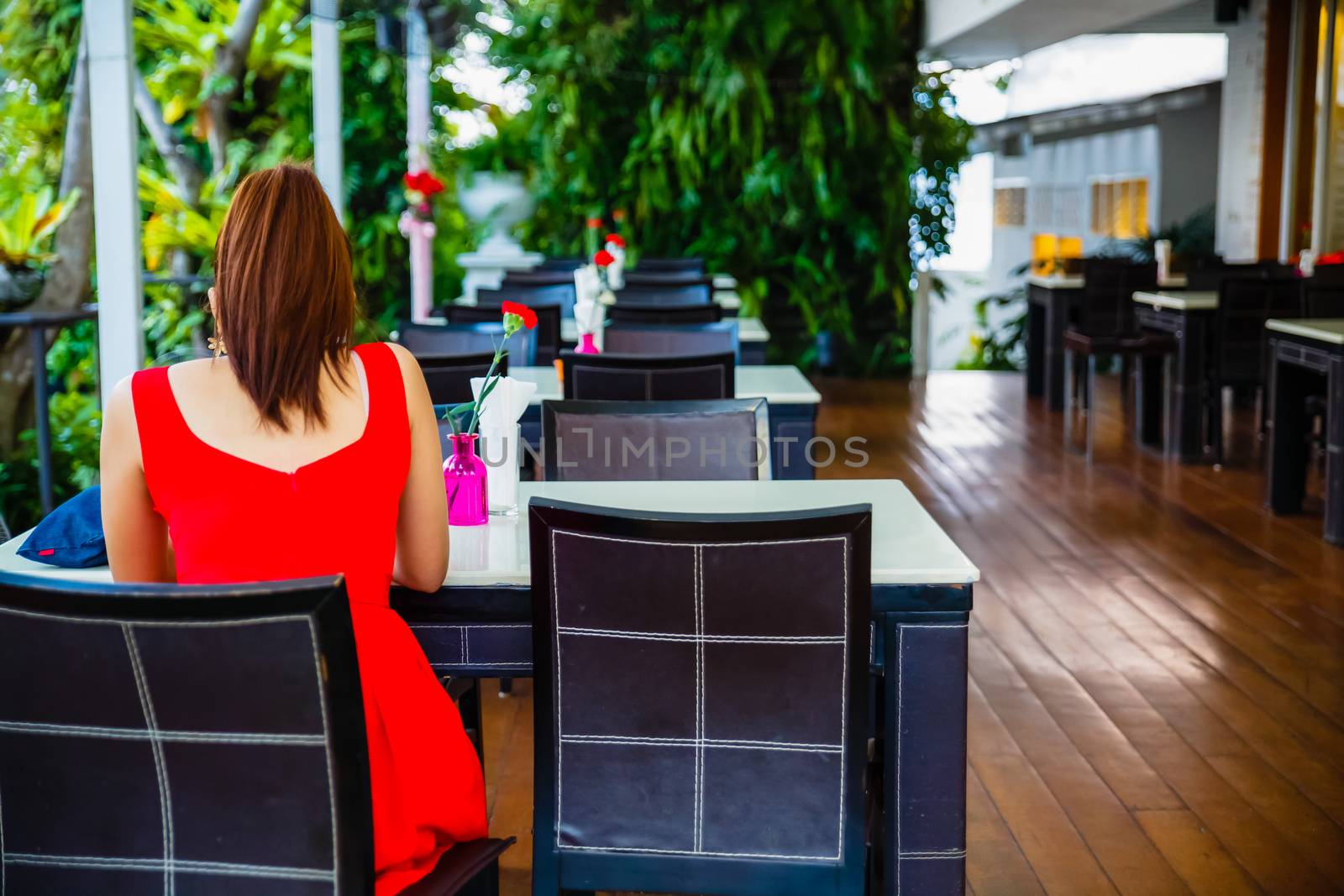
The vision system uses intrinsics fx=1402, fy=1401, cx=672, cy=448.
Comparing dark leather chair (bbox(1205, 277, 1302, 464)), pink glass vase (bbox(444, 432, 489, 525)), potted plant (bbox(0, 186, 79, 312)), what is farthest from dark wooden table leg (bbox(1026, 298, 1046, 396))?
pink glass vase (bbox(444, 432, 489, 525))

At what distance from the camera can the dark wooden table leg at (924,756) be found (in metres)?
1.81

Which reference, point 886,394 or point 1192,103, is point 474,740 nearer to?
point 886,394

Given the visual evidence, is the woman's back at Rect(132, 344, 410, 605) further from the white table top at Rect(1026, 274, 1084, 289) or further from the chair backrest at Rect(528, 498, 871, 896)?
the white table top at Rect(1026, 274, 1084, 289)

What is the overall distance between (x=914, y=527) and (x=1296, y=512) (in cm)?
430

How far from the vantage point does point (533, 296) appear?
6156mm

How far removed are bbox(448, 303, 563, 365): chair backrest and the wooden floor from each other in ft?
5.52

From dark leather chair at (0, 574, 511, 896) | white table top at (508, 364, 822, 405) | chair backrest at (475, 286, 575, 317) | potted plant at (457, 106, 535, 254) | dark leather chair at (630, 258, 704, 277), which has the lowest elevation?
dark leather chair at (0, 574, 511, 896)

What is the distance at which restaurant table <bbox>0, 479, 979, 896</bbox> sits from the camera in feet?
5.93

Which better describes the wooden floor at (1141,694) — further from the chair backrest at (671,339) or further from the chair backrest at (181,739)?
the chair backrest at (181,739)

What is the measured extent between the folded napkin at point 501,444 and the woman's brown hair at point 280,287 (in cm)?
66

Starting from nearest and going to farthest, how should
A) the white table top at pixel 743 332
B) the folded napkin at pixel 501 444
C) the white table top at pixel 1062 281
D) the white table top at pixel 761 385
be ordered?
the folded napkin at pixel 501 444
the white table top at pixel 761 385
the white table top at pixel 743 332
the white table top at pixel 1062 281

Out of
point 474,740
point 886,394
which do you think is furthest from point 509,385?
point 886,394

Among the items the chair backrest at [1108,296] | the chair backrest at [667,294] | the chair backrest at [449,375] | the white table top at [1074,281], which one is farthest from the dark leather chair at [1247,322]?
the chair backrest at [449,375]

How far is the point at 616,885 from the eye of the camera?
1663 mm
